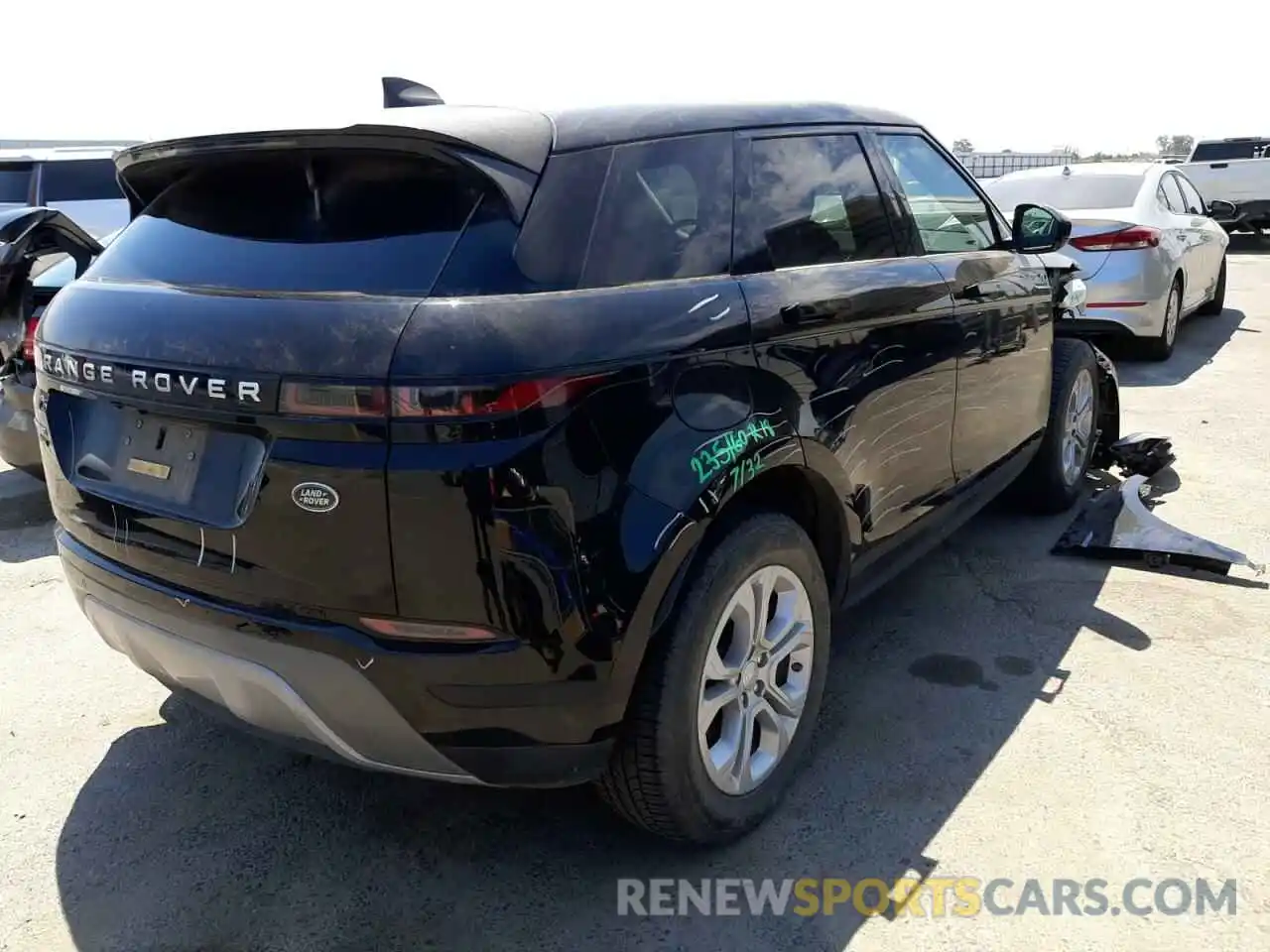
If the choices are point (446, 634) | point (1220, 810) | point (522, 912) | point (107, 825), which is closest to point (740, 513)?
point (446, 634)

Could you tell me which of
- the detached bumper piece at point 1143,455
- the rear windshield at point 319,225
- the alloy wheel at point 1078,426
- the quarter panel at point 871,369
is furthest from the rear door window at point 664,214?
the detached bumper piece at point 1143,455

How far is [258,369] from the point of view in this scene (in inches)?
82.8

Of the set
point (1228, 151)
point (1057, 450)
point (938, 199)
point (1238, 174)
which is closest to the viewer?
point (938, 199)

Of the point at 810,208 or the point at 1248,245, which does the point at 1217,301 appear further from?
the point at 1248,245

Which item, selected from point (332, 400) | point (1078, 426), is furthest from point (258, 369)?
point (1078, 426)

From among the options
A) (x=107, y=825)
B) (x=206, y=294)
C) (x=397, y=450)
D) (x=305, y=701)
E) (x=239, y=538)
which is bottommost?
(x=107, y=825)

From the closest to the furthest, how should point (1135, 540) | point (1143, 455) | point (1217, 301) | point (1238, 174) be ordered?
point (1135, 540) → point (1143, 455) → point (1217, 301) → point (1238, 174)

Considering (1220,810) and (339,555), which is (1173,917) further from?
(339,555)

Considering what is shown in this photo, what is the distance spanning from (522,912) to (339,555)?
1.02m

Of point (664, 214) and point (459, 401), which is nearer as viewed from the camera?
point (459, 401)

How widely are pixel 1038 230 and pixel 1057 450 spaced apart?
43.0 inches

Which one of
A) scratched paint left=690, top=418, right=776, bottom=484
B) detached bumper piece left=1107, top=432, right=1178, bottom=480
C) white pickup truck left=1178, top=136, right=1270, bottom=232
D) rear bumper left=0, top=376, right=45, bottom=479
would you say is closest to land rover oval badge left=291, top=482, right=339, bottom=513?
scratched paint left=690, top=418, right=776, bottom=484

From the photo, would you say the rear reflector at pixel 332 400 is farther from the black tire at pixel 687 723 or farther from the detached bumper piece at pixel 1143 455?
the detached bumper piece at pixel 1143 455

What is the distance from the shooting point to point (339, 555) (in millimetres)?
2094
